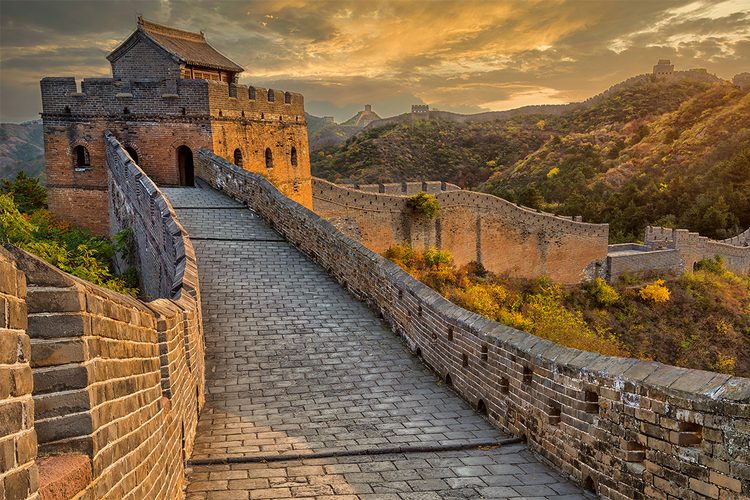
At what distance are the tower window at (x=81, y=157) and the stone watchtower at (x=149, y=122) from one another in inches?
1.0

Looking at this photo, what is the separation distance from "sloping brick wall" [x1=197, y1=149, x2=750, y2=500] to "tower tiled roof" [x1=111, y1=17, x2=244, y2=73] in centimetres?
1390

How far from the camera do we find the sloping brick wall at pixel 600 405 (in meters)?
2.92

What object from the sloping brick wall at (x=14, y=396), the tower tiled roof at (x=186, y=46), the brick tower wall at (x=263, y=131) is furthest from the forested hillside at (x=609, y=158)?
the sloping brick wall at (x=14, y=396)

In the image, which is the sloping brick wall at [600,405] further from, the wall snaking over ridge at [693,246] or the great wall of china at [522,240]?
the wall snaking over ridge at [693,246]

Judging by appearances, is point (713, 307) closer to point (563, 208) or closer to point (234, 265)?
point (563, 208)

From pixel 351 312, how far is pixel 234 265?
7.40 feet

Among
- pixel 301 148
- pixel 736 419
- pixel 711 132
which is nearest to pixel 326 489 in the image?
pixel 736 419

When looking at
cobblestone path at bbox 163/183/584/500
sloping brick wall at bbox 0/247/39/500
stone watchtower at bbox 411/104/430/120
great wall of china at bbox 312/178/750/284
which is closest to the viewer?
sloping brick wall at bbox 0/247/39/500

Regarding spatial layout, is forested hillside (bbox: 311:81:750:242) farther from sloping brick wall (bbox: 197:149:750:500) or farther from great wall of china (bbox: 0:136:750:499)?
great wall of china (bbox: 0:136:750:499)

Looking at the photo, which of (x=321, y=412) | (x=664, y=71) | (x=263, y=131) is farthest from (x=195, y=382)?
(x=664, y=71)

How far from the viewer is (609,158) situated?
5803cm

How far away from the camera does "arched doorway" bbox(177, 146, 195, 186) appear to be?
1483 cm

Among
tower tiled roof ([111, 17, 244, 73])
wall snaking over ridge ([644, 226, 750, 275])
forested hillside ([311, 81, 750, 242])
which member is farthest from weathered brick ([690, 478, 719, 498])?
forested hillside ([311, 81, 750, 242])

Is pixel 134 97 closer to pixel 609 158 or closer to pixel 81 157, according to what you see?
pixel 81 157
